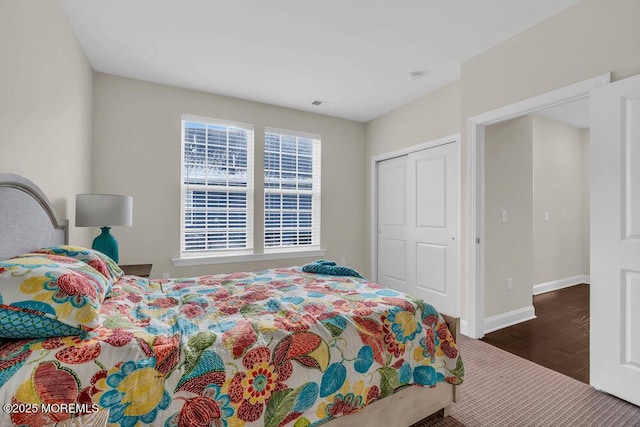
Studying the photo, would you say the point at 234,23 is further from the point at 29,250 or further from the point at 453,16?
the point at 29,250

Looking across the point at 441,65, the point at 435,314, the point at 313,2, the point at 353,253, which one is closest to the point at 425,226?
the point at 353,253

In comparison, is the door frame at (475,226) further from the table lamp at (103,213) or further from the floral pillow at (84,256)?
the table lamp at (103,213)

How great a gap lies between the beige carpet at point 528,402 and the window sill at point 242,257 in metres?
2.39

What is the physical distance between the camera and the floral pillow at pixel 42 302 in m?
1.00

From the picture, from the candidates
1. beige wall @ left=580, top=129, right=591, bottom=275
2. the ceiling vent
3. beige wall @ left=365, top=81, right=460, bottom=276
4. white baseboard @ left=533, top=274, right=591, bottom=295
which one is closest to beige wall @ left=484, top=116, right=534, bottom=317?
beige wall @ left=365, top=81, right=460, bottom=276

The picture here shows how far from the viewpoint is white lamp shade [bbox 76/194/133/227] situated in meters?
2.40

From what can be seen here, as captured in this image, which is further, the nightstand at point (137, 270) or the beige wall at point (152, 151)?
the beige wall at point (152, 151)

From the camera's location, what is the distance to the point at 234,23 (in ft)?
7.72

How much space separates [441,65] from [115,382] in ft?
11.3

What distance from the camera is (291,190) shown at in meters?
4.21

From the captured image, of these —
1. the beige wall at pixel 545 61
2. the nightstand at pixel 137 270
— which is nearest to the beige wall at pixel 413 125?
the beige wall at pixel 545 61

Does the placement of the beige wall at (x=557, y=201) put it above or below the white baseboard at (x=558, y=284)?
above

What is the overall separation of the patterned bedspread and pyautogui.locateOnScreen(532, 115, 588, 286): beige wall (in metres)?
3.87

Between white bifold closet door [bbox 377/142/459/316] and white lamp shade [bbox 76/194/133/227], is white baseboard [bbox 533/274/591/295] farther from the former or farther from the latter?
white lamp shade [bbox 76/194/133/227]
